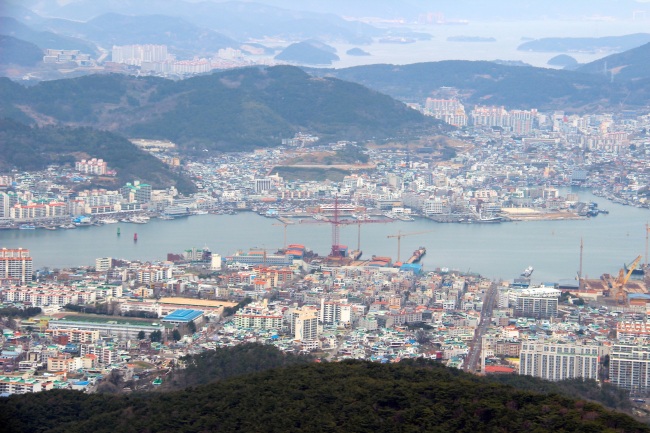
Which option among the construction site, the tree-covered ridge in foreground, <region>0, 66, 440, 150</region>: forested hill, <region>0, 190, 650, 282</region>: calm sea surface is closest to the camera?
the tree-covered ridge in foreground

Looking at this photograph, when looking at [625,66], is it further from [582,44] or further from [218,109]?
[582,44]

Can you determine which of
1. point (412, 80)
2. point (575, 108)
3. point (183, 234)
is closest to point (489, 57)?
point (412, 80)

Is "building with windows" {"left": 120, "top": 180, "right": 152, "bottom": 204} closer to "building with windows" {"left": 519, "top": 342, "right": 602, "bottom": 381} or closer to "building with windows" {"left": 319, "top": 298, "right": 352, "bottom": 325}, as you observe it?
"building with windows" {"left": 319, "top": 298, "right": 352, "bottom": 325}

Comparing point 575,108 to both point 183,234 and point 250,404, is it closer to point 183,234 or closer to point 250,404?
point 183,234

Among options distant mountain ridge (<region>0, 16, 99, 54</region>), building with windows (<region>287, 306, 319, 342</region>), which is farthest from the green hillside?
building with windows (<region>287, 306, 319, 342</region>)

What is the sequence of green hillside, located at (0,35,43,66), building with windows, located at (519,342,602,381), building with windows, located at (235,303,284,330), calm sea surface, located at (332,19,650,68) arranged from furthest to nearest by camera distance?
calm sea surface, located at (332,19,650,68), green hillside, located at (0,35,43,66), building with windows, located at (235,303,284,330), building with windows, located at (519,342,602,381)

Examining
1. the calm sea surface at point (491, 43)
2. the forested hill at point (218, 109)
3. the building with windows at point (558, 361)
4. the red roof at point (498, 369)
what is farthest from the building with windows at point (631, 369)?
the calm sea surface at point (491, 43)
